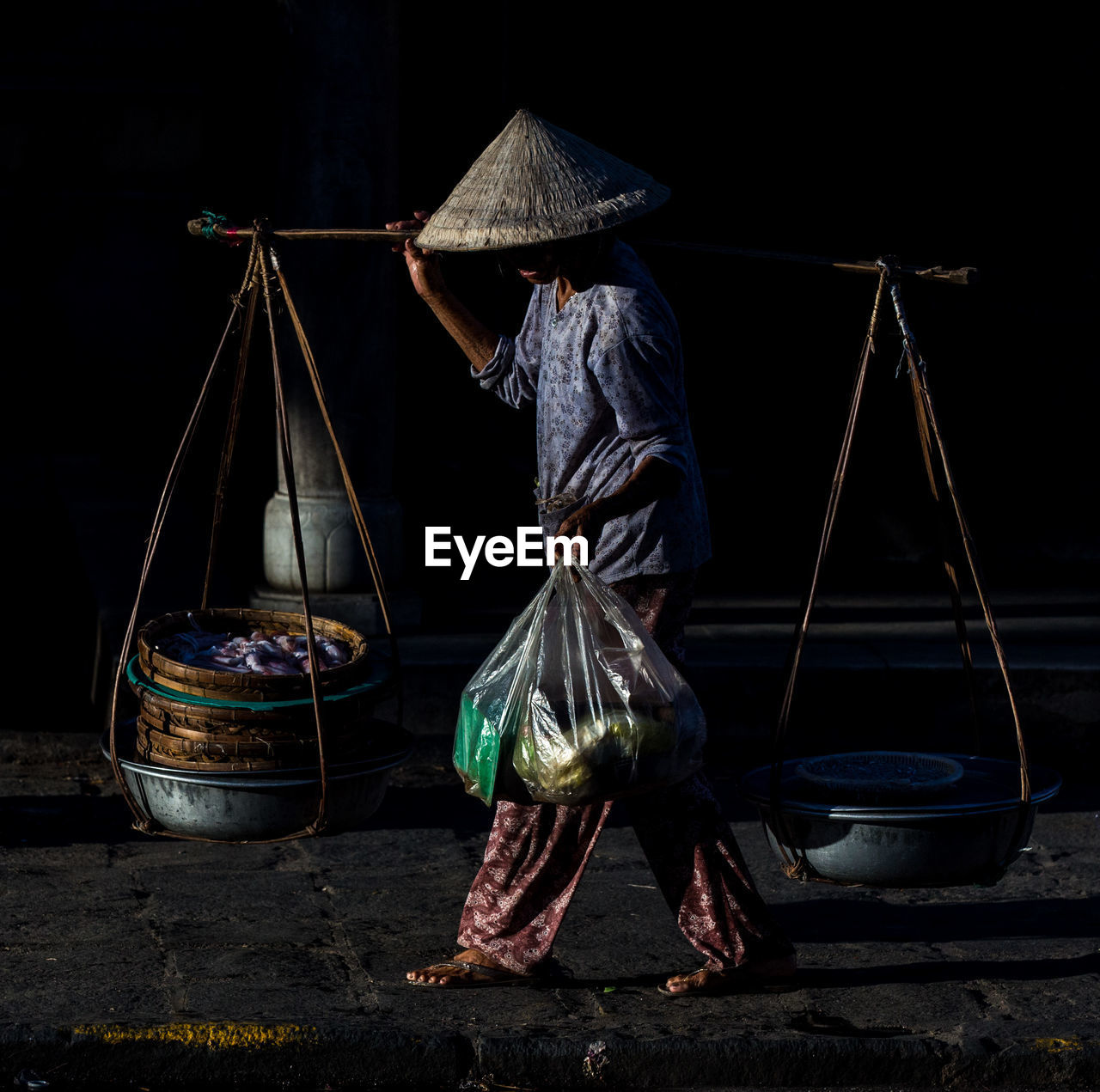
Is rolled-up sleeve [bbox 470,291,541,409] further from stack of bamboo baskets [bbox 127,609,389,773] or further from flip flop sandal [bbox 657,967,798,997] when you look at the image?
flip flop sandal [bbox 657,967,798,997]

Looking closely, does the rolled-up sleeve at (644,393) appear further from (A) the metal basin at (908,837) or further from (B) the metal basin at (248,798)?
(B) the metal basin at (248,798)

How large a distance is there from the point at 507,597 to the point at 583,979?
142 inches

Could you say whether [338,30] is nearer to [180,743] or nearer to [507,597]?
[507,597]

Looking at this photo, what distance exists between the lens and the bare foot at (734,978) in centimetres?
402

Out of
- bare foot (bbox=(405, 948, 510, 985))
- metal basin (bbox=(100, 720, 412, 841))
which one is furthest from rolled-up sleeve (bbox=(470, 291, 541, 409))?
bare foot (bbox=(405, 948, 510, 985))

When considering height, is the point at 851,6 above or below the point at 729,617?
above

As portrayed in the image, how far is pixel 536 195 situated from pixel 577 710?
108cm

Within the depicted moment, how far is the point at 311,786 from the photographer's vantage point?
380 cm

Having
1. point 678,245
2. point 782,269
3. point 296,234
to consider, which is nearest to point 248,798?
point 296,234

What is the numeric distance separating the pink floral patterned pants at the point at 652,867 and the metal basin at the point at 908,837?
182 mm

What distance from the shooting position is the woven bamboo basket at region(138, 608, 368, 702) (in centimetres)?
382

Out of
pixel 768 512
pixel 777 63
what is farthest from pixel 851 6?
pixel 768 512

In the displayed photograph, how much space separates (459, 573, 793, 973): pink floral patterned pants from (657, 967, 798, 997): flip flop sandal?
0.03 metres

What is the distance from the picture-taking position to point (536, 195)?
375 cm
